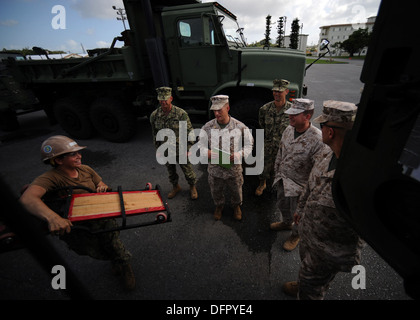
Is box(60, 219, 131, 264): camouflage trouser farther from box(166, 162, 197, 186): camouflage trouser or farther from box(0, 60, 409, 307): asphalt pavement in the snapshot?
box(166, 162, 197, 186): camouflage trouser

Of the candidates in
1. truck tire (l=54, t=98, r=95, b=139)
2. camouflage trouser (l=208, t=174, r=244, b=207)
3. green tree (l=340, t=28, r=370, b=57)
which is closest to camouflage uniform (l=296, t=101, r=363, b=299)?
camouflage trouser (l=208, t=174, r=244, b=207)

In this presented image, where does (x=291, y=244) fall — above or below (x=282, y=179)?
below

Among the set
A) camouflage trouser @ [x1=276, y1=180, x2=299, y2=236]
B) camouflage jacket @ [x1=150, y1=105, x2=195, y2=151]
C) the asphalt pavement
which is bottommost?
the asphalt pavement

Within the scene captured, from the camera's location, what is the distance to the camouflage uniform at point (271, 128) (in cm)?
286

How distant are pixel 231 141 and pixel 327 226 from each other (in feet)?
4.78

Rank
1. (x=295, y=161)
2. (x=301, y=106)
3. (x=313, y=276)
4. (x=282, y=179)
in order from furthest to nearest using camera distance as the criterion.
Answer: (x=282, y=179), (x=295, y=161), (x=301, y=106), (x=313, y=276)

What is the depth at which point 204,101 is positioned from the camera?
4816mm

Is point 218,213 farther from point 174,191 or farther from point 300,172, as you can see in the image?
point 300,172

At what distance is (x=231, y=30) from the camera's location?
14.3ft

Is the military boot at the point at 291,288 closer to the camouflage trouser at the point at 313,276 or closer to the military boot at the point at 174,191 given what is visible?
the camouflage trouser at the point at 313,276

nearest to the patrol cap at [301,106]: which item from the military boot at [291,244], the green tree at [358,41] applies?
the military boot at [291,244]

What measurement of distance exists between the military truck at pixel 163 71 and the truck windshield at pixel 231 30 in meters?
0.02

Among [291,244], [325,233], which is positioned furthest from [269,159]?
[325,233]

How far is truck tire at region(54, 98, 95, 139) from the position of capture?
17.5ft
